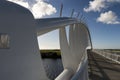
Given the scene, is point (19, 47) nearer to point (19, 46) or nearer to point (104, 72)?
point (19, 46)

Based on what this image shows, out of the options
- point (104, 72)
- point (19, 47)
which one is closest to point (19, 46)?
point (19, 47)

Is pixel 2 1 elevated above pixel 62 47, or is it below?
above

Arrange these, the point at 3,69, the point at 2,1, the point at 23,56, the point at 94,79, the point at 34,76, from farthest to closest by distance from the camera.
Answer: the point at 94,79
the point at 34,76
the point at 23,56
the point at 2,1
the point at 3,69

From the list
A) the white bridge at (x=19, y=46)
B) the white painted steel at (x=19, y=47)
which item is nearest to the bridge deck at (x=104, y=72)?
the white bridge at (x=19, y=46)

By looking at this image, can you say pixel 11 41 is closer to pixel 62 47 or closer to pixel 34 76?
pixel 34 76

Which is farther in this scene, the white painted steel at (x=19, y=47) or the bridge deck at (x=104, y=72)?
the bridge deck at (x=104, y=72)

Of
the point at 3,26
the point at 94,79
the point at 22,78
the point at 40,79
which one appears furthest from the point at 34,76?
the point at 94,79

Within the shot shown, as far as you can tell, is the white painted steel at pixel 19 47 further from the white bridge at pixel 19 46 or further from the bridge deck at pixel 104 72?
the bridge deck at pixel 104 72

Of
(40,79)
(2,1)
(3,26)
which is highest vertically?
(2,1)

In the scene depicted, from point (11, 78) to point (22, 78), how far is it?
617mm

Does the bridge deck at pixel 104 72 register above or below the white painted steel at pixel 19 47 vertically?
below

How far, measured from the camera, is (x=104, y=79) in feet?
40.3

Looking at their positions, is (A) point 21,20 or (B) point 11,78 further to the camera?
(A) point 21,20

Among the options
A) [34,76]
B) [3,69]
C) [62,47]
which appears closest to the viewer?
[3,69]
